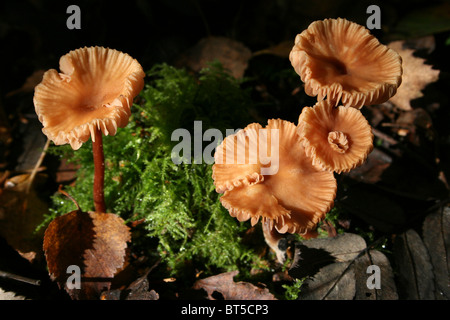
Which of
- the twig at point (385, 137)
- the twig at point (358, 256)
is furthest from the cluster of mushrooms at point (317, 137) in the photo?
the twig at point (385, 137)

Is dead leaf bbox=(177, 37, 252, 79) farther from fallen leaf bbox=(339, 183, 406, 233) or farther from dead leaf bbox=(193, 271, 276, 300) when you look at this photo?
dead leaf bbox=(193, 271, 276, 300)

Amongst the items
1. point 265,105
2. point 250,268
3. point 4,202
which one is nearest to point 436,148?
point 265,105

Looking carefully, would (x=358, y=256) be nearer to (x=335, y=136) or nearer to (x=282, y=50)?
(x=335, y=136)

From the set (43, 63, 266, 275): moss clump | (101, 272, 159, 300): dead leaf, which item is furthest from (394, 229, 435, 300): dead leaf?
(101, 272, 159, 300): dead leaf

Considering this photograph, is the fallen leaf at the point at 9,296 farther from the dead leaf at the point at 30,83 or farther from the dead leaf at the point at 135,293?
the dead leaf at the point at 30,83

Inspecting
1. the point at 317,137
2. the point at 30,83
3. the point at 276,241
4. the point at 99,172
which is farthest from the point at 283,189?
the point at 30,83
